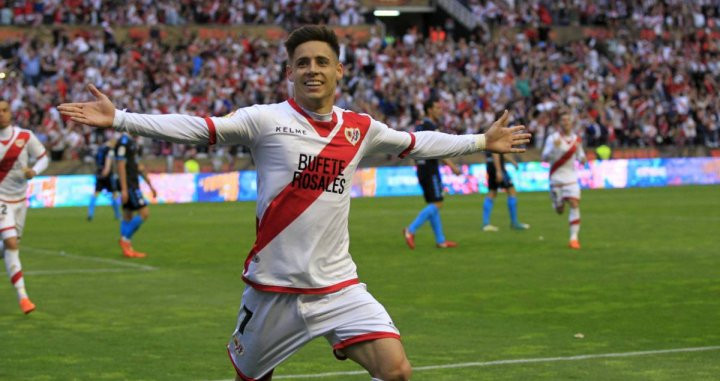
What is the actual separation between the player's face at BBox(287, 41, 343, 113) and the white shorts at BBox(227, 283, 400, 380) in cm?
99

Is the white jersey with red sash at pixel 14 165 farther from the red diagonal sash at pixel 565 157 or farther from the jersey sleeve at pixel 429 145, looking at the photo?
the red diagonal sash at pixel 565 157

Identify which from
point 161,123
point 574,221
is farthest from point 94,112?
point 574,221

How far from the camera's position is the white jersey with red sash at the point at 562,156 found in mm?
20547

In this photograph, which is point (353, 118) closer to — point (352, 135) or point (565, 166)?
point (352, 135)

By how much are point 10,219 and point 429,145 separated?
7.38m

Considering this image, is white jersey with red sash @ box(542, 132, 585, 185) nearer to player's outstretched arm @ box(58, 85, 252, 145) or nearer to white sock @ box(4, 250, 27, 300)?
white sock @ box(4, 250, 27, 300)

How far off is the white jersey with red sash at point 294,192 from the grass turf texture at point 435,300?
10.1 ft

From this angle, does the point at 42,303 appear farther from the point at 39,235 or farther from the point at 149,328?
the point at 39,235

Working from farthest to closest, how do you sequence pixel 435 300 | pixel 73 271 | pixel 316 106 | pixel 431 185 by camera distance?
pixel 431 185 → pixel 73 271 → pixel 435 300 → pixel 316 106

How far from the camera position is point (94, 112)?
6.17 m

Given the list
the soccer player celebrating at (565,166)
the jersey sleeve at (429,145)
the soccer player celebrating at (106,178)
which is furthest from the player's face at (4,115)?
the soccer player celebrating at (106,178)

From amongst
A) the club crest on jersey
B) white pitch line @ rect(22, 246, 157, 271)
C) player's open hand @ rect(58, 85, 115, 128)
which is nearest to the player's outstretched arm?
player's open hand @ rect(58, 85, 115, 128)

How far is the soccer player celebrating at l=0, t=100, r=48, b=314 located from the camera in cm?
1326

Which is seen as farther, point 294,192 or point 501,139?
point 501,139
